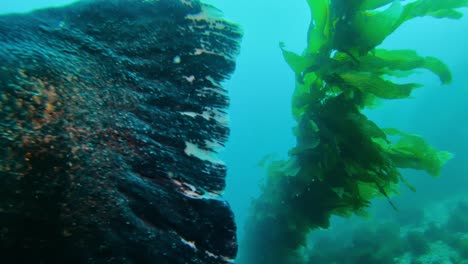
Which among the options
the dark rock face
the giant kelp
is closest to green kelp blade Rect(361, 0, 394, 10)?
the giant kelp

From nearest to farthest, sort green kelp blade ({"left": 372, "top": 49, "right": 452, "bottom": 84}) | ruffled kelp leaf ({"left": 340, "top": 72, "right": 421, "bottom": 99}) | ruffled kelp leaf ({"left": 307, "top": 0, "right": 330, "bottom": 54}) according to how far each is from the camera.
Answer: ruffled kelp leaf ({"left": 340, "top": 72, "right": 421, "bottom": 99}) → green kelp blade ({"left": 372, "top": 49, "right": 452, "bottom": 84}) → ruffled kelp leaf ({"left": 307, "top": 0, "right": 330, "bottom": 54})

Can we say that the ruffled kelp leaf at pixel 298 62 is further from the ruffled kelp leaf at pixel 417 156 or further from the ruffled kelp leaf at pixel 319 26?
the ruffled kelp leaf at pixel 417 156

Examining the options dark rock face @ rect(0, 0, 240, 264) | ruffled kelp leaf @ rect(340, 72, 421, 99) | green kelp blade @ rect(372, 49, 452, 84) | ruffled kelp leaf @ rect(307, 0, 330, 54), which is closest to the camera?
dark rock face @ rect(0, 0, 240, 264)

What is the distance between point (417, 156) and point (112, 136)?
291 centimetres

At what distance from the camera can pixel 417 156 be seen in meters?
2.79

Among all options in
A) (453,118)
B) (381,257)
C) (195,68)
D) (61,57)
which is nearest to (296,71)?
(195,68)

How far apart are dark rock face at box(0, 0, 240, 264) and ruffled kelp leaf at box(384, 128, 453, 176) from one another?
7.18 feet

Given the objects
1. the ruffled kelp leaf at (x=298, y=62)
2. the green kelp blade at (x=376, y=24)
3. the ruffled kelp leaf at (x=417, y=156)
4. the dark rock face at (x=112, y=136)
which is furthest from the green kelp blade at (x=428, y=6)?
the dark rock face at (x=112, y=136)

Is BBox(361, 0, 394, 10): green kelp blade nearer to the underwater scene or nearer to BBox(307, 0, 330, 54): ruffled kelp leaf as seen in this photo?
the underwater scene

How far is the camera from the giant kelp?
239 cm

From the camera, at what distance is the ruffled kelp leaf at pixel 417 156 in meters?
2.76

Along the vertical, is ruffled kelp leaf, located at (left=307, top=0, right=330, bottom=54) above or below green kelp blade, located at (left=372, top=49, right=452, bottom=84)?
above

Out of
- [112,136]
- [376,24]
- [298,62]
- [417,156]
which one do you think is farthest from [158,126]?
[417,156]

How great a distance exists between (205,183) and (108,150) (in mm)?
433
